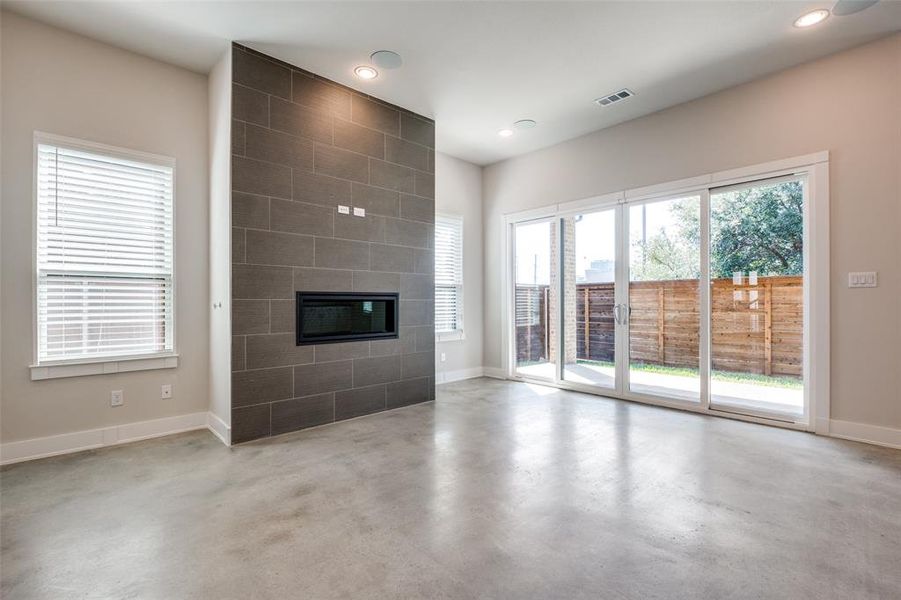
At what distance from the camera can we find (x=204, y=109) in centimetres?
369

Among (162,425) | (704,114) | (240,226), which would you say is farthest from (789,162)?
(162,425)

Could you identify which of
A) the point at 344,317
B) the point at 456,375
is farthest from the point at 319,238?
the point at 456,375

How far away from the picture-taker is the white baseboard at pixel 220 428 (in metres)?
3.19

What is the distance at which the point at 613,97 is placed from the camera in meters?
4.06

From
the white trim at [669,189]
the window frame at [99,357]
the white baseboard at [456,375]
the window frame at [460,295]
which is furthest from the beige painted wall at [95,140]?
the white trim at [669,189]

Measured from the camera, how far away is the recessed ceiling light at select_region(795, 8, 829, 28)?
9.32 ft

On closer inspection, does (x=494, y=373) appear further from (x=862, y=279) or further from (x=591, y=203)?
(x=862, y=279)

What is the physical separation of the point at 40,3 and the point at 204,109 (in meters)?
1.12

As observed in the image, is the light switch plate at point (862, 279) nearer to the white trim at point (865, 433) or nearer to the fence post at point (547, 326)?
the white trim at point (865, 433)

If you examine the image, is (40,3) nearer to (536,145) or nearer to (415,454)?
(415,454)

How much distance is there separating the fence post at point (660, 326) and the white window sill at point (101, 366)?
4702mm

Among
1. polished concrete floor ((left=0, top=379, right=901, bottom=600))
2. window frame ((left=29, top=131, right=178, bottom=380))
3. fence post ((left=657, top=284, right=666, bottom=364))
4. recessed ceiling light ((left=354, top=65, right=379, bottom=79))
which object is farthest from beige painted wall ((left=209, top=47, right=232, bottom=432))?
fence post ((left=657, top=284, right=666, bottom=364))

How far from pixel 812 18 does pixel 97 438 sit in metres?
6.14

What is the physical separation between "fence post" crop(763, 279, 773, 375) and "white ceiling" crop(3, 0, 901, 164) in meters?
1.94
